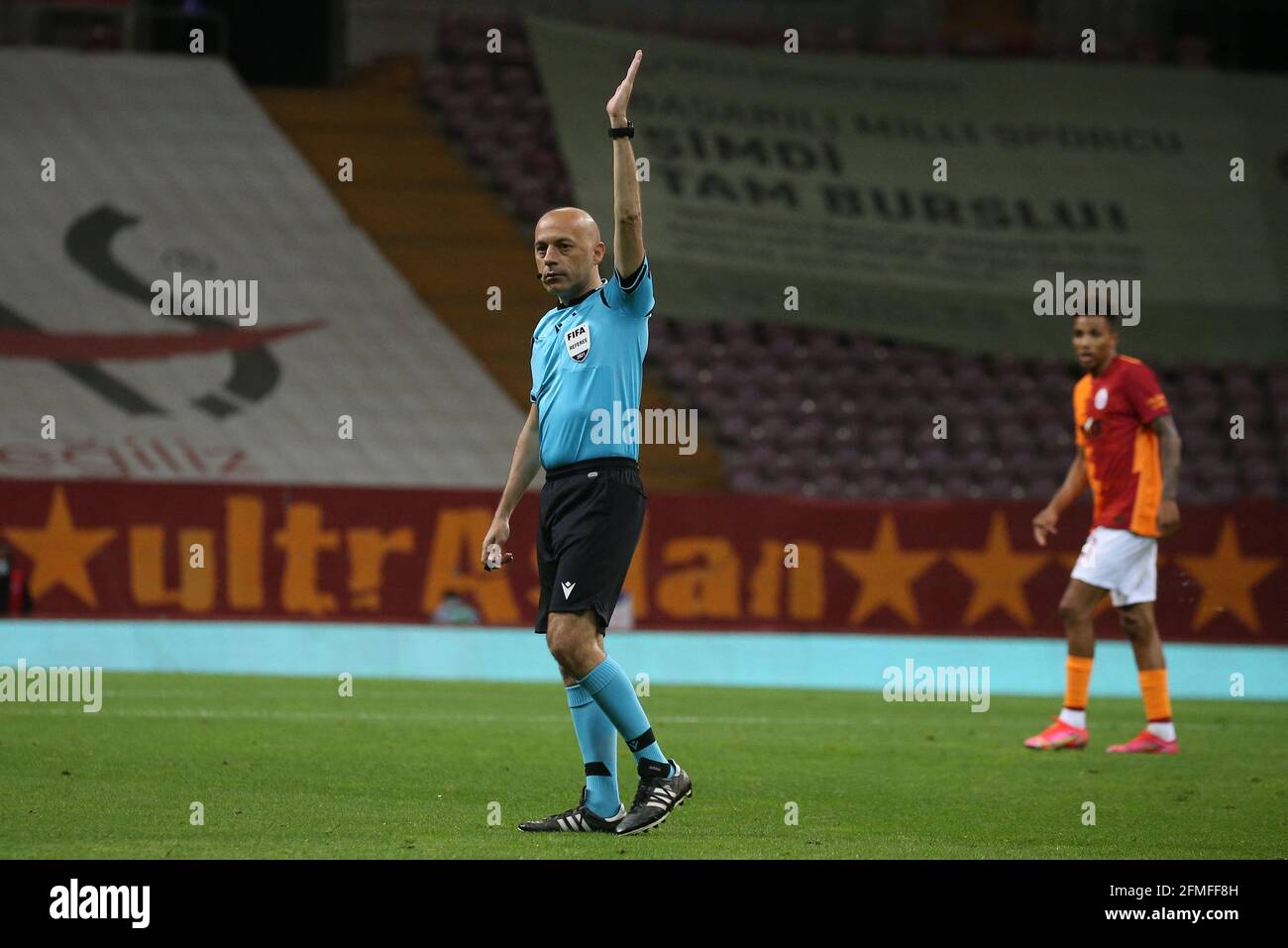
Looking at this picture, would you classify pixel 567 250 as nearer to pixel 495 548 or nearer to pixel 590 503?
pixel 590 503

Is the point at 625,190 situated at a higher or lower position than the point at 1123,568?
higher

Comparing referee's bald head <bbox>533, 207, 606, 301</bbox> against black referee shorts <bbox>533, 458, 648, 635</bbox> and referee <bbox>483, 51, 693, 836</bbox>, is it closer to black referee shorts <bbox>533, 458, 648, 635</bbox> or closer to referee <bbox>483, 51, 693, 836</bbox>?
referee <bbox>483, 51, 693, 836</bbox>

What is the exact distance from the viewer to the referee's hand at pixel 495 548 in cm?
605

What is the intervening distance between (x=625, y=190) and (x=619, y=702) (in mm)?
1697

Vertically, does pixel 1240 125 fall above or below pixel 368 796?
above

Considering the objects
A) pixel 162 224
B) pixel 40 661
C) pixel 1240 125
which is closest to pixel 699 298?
pixel 162 224

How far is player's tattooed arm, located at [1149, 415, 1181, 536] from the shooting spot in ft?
30.2

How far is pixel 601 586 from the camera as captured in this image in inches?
238

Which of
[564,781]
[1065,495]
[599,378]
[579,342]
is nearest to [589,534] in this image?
[599,378]

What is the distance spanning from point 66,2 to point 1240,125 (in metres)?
14.6

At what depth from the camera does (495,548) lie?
6.12 metres

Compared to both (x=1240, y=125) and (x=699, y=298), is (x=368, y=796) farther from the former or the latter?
(x=1240, y=125)

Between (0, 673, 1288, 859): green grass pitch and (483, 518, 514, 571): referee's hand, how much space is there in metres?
0.89
